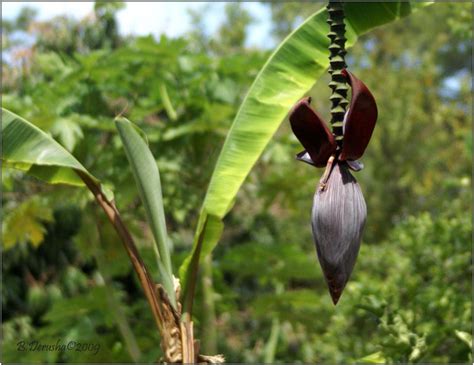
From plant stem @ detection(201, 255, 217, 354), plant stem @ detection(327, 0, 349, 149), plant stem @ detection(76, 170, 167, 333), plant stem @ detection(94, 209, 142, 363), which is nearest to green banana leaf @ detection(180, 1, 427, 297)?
plant stem @ detection(76, 170, 167, 333)

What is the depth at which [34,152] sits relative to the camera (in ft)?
6.50

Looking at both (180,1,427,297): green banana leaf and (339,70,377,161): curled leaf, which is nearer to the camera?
(339,70,377,161): curled leaf

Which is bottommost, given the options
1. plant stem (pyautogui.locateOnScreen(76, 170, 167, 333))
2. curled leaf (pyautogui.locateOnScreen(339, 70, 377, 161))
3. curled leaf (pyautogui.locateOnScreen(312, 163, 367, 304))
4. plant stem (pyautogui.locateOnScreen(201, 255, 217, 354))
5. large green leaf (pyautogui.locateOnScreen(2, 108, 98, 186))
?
plant stem (pyautogui.locateOnScreen(201, 255, 217, 354))

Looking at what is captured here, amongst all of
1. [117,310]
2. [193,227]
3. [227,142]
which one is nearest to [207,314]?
[117,310]

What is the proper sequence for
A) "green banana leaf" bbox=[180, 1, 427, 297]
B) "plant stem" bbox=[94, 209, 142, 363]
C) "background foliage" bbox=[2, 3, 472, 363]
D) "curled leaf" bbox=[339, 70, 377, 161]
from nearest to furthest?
"curled leaf" bbox=[339, 70, 377, 161] → "green banana leaf" bbox=[180, 1, 427, 297] → "background foliage" bbox=[2, 3, 472, 363] → "plant stem" bbox=[94, 209, 142, 363]

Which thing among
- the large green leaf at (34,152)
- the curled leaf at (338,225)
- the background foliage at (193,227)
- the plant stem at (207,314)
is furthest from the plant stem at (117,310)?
the curled leaf at (338,225)

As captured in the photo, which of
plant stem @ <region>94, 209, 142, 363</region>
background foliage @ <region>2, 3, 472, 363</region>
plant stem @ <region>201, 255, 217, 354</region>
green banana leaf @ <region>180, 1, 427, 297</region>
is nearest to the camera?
green banana leaf @ <region>180, 1, 427, 297</region>

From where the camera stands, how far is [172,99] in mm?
3951

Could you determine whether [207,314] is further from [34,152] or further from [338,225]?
[338,225]

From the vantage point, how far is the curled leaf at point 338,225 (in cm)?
128

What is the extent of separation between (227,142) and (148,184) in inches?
9.0

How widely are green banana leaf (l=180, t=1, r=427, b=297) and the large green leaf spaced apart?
0.31 m

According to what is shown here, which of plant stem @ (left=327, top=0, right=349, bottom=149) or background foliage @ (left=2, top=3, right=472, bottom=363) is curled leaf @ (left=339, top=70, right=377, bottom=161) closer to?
plant stem @ (left=327, top=0, right=349, bottom=149)

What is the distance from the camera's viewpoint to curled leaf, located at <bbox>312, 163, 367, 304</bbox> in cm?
128
